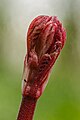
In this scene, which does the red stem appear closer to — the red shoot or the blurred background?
the red shoot

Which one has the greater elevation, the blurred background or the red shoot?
the red shoot

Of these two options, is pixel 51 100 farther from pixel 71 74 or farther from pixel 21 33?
pixel 21 33

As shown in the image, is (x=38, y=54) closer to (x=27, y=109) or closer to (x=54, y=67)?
(x=27, y=109)

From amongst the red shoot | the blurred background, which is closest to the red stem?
the red shoot

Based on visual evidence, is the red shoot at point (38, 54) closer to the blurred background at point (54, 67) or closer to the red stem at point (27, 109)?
the red stem at point (27, 109)

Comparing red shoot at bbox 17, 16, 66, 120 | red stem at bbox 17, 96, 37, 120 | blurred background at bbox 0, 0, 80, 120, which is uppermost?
red shoot at bbox 17, 16, 66, 120

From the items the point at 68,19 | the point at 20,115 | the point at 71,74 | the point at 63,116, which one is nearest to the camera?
the point at 20,115

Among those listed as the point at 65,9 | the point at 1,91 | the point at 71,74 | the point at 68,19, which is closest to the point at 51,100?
the point at 1,91
